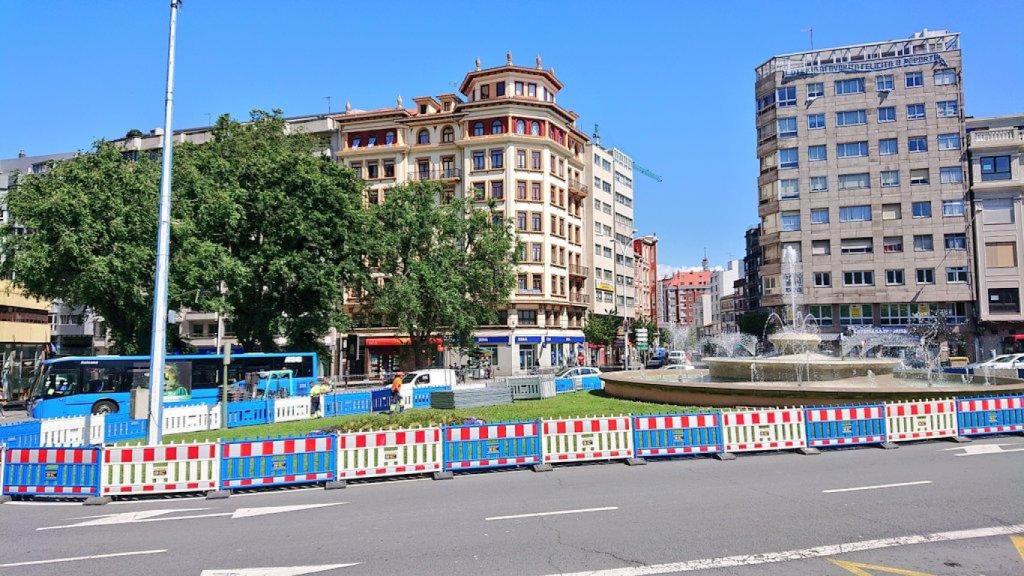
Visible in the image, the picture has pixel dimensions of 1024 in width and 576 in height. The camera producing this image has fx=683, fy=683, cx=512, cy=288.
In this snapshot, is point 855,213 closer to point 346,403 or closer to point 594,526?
point 346,403

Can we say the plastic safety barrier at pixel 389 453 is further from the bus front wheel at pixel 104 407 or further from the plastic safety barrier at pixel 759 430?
the bus front wheel at pixel 104 407

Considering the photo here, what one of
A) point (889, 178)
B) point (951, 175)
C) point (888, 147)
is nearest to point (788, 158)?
point (888, 147)

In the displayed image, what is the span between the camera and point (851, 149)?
54.5m

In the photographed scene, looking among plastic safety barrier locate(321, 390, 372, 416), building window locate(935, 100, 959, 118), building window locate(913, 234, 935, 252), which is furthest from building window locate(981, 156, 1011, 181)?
plastic safety barrier locate(321, 390, 372, 416)

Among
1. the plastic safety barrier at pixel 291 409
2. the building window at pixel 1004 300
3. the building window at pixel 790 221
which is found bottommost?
A: the plastic safety barrier at pixel 291 409

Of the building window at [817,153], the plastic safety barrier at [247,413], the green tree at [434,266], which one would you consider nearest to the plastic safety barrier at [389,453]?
the plastic safety barrier at [247,413]

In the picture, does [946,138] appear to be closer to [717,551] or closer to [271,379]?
[271,379]

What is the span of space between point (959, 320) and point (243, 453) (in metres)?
56.2

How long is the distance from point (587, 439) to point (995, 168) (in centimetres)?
5454

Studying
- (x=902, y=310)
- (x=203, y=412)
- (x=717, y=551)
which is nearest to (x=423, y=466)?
(x=717, y=551)

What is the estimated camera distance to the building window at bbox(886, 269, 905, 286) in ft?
173

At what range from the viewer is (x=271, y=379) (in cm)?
3103

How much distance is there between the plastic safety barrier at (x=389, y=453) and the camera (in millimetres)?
12211

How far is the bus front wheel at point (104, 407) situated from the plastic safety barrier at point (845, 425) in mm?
24232
